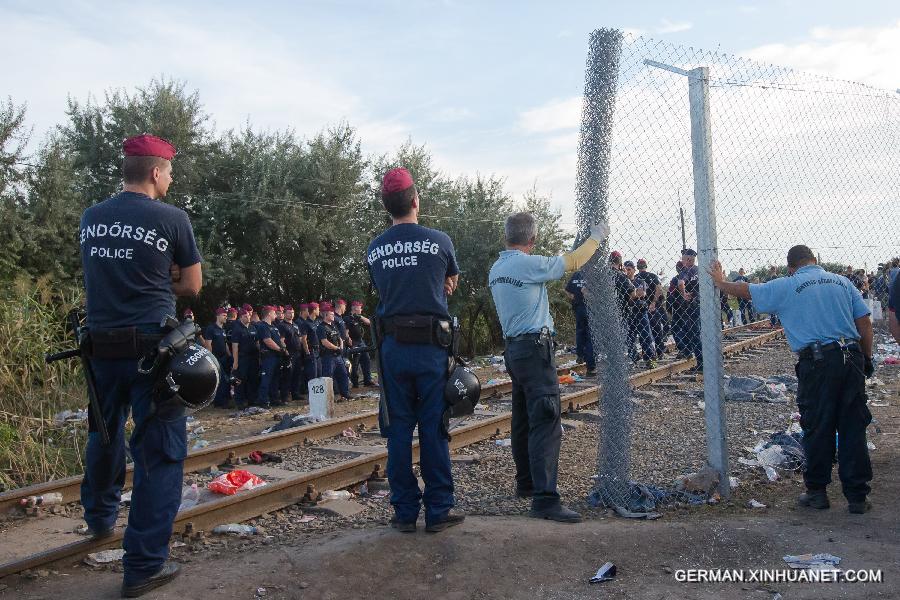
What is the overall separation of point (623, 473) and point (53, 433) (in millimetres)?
5381

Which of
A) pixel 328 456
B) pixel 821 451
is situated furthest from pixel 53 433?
pixel 821 451

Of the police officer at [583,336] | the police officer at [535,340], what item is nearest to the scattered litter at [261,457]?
the police officer at [535,340]

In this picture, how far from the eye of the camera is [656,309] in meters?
14.0

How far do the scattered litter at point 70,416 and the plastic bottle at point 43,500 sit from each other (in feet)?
6.19

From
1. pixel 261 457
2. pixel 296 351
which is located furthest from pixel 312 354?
pixel 261 457

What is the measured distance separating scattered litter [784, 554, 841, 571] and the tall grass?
5.70 m

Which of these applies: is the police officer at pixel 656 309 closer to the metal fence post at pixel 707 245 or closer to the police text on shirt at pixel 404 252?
the metal fence post at pixel 707 245

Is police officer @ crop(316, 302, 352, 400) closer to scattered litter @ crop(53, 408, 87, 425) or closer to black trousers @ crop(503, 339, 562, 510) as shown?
scattered litter @ crop(53, 408, 87, 425)

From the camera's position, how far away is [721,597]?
11.8 feet

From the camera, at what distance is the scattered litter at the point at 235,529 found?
5.04m

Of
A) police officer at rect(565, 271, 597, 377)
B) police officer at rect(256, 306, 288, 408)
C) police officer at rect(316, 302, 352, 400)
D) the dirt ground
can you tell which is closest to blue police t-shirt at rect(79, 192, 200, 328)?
the dirt ground

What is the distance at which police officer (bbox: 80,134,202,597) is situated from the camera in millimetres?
3686

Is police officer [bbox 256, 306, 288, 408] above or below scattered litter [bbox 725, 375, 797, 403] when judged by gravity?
above

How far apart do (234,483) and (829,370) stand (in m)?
4.37
